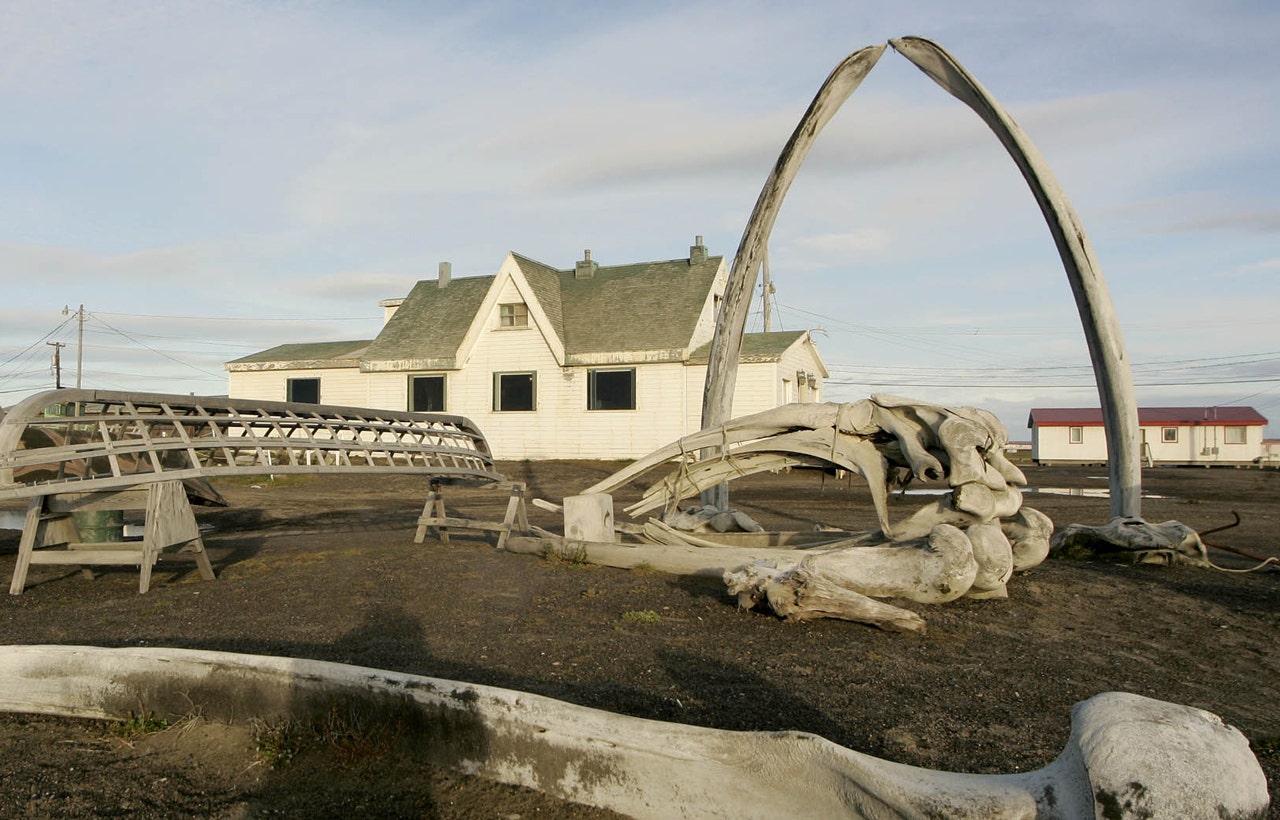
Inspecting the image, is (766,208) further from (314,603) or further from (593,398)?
(593,398)

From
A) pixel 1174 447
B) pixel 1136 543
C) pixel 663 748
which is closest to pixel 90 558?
pixel 663 748

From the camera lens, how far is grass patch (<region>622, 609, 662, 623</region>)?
7.33 meters

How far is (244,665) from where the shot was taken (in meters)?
4.79

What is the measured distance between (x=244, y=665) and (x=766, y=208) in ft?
33.4

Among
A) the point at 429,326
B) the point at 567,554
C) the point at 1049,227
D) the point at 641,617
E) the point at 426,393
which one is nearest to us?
the point at 641,617

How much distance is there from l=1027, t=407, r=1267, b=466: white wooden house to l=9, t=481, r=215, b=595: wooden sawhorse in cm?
4054

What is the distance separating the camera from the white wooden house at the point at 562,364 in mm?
29578

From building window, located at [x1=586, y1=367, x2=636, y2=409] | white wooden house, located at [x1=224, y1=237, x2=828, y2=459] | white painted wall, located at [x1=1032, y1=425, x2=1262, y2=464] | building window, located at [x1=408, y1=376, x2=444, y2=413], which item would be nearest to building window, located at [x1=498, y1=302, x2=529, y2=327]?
white wooden house, located at [x1=224, y1=237, x2=828, y2=459]

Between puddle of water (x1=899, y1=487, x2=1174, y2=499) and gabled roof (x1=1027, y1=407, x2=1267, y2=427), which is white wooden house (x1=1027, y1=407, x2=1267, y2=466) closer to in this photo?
gabled roof (x1=1027, y1=407, x2=1267, y2=427)

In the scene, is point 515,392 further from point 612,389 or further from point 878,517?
point 878,517

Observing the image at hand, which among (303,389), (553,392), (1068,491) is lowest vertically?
(1068,491)

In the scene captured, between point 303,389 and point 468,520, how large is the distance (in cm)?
2484

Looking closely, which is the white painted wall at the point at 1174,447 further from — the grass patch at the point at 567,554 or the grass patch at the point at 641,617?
the grass patch at the point at 641,617

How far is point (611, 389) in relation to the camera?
30.4m
